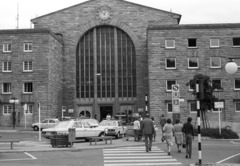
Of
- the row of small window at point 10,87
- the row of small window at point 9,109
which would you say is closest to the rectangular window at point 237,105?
the row of small window at point 9,109

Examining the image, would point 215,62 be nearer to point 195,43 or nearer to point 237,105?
point 195,43

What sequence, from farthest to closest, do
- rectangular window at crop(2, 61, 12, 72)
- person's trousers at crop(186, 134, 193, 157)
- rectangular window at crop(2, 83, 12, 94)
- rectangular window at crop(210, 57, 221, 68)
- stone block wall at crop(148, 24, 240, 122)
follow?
rectangular window at crop(2, 61, 12, 72) → rectangular window at crop(2, 83, 12, 94) → rectangular window at crop(210, 57, 221, 68) → stone block wall at crop(148, 24, 240, 122) → person's trousers at crop(186, 134, 193, 157)

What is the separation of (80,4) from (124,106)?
57.6ft

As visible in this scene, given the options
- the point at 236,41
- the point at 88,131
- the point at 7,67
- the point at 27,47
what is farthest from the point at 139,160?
the point at 7,67

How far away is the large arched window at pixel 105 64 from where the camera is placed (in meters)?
65.0

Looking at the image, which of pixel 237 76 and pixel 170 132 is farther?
pixel 237 76

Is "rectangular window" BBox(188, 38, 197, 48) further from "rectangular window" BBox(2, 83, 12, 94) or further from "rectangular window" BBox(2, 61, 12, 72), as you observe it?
"rectangular window" BBox(2, 83, 12, 94)

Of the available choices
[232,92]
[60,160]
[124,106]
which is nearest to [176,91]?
[60,160]

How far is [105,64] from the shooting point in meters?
65.3

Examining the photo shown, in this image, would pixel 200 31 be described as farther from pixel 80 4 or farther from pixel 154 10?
pixel 80 4

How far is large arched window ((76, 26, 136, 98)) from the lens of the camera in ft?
213

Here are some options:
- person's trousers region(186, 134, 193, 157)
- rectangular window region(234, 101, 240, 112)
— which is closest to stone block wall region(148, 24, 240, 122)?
rectangular window region(234, 101, 240, 112)

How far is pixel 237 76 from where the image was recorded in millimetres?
55531

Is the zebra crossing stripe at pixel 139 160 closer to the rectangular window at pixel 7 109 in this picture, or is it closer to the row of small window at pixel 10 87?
the row of small window at pixel 10 87
